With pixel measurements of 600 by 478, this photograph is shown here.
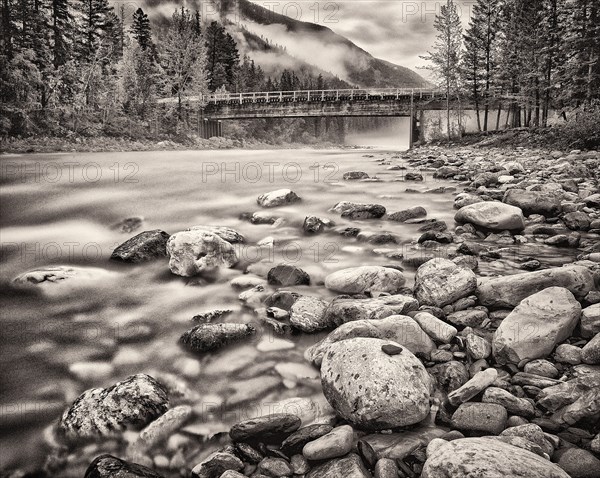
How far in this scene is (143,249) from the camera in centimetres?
607

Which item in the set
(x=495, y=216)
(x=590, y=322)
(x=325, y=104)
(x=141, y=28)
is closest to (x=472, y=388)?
(x=590, y=322)

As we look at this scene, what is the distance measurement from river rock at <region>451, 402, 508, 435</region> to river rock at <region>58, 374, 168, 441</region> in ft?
7.26

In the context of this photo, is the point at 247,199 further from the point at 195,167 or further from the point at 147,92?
the point at 147,92

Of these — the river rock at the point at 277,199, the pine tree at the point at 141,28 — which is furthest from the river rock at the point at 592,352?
the pine tree at the point at 141,28

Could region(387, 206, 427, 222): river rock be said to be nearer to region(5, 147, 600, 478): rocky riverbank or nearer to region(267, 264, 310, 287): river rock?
region(5, 147, 600, 478): rocky riverbank

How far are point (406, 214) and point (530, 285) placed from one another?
14.0 feet

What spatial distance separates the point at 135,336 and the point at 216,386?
1359mm

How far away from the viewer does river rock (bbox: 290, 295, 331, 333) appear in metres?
4.05

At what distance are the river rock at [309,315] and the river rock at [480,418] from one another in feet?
5.49

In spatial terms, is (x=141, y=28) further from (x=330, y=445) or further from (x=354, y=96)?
(x=330, y=445)

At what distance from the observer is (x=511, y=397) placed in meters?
2.60

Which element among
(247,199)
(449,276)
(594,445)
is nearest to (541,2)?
(247,199)

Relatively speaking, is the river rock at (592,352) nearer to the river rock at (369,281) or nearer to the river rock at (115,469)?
the river rock at (369,281)

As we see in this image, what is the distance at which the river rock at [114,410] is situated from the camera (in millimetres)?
2965
